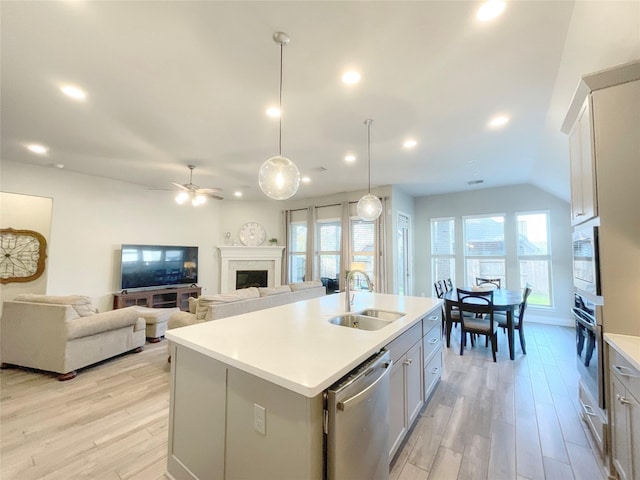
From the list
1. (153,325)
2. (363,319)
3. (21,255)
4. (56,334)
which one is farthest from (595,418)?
(21,255)

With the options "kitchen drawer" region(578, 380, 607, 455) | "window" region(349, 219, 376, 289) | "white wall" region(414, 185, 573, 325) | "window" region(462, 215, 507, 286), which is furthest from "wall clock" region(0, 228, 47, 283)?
"window" region(462, 215, 507, 286)

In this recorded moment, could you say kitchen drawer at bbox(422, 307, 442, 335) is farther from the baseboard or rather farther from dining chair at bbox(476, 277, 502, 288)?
the baseboard

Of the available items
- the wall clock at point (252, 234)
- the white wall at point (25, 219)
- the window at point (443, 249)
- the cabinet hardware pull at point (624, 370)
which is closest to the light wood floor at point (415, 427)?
the cabinet hardware pull at point (624, 370)

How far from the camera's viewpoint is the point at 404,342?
1975mm

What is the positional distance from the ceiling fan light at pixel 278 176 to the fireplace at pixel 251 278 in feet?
17.4

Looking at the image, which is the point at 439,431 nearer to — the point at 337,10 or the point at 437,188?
the point at 337,10

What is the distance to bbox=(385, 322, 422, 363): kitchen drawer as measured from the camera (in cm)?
179

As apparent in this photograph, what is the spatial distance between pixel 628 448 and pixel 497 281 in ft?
14.9

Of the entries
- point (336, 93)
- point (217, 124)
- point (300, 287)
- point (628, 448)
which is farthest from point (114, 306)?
point (628, 448)

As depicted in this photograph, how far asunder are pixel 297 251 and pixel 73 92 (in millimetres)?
5487

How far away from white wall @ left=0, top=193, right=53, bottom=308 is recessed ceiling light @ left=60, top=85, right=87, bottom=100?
10.9 ft

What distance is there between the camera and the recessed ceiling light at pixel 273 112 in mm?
2811

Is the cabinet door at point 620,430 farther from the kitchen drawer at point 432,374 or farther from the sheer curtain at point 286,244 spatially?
the sheer curtain at point 286,244

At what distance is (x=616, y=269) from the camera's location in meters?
1.64
